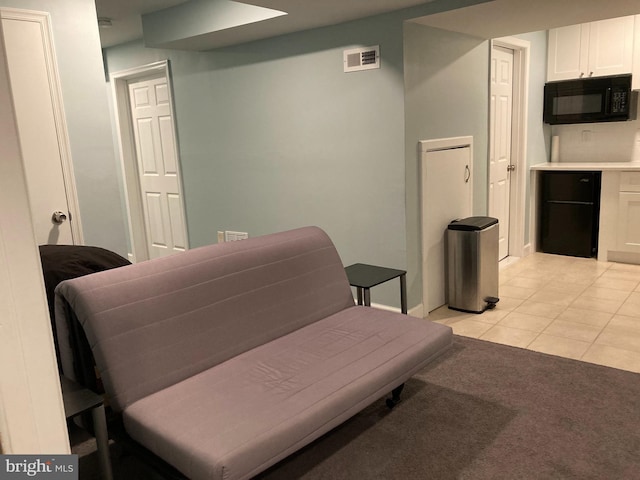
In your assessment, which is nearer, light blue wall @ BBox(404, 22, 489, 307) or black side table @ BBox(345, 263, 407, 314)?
black side table @ BBox(345, 263, 407, 314)

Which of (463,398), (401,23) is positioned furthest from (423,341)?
(401,23)

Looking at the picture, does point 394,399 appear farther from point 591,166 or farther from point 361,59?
point 591,166

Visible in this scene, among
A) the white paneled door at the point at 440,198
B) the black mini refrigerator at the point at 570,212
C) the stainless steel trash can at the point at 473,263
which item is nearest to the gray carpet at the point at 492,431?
the stainless steel trash can at the point at 473,263

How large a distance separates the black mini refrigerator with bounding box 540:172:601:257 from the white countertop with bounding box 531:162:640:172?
0.20 ft

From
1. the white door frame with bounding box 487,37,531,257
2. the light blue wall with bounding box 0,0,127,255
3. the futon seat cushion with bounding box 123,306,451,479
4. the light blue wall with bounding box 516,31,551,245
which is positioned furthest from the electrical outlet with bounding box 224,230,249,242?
the light blue wall with bounding box 516,31,551,245

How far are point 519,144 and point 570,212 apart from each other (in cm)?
85

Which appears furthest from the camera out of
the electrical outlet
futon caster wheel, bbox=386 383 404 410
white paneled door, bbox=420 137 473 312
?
the electrical outlet

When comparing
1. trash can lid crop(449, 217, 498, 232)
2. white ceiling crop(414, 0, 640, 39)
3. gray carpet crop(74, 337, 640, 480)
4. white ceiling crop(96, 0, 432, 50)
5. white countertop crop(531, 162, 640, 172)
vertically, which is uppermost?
white ceiling crop(96, 0, 432, 50)

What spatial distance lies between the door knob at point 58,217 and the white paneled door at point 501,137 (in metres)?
3.37

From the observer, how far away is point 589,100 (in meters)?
4.98

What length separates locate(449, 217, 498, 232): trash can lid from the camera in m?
3.72

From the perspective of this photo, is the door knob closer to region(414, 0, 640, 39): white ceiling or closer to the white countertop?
region(414, 0, 640, 39): white ceiling

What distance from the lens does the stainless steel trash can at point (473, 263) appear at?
12.2ft

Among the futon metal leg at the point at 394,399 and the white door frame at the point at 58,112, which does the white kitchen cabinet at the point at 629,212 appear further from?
the white door frame at the point at 58,112
